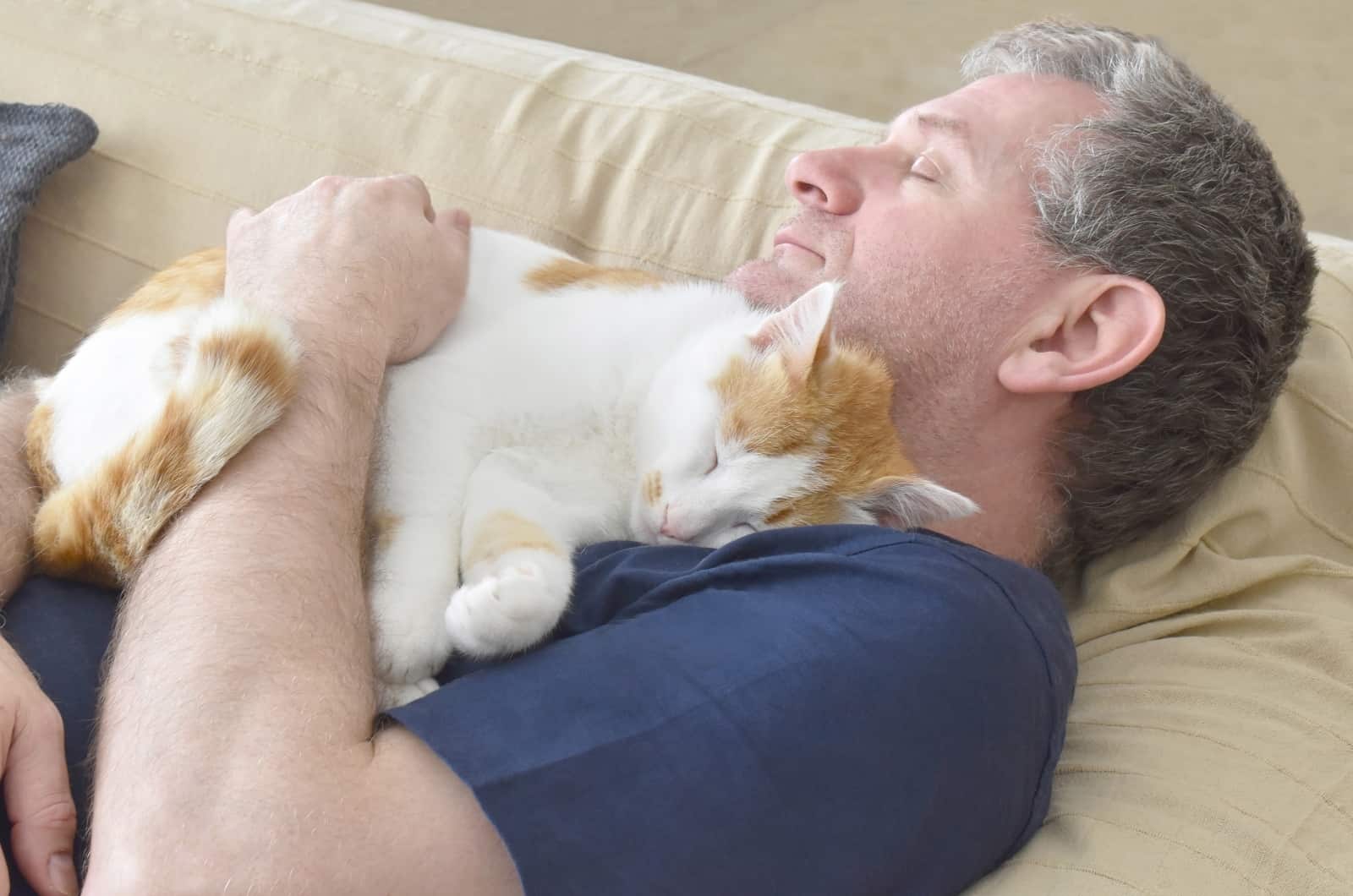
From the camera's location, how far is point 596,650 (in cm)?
96

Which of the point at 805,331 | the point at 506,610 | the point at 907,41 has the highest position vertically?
the point at 805,331

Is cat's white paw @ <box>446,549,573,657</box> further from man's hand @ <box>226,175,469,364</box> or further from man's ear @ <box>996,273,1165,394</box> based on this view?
man's ear @ <box>996,273,1165,394</box>

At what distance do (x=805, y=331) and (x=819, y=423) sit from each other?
10cm

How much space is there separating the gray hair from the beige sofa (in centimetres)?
8

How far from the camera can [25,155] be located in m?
1.80

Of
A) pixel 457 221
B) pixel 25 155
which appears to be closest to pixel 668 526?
pixel 457 221

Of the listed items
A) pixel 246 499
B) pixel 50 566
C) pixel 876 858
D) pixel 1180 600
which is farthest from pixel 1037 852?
pixel 50 566

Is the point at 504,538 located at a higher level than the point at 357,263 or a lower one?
lower

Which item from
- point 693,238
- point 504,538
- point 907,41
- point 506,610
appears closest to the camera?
point 506,610

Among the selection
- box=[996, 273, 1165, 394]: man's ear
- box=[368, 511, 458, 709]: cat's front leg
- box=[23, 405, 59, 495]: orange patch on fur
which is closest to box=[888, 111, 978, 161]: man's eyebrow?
box=[996, 273, 1165, 394]: man's ear

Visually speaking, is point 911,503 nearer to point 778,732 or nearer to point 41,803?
point 778,732

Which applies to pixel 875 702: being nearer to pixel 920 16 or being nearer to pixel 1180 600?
pixel 1180 600

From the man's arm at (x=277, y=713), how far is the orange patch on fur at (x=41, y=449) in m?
0.32

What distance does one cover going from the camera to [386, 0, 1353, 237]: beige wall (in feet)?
11.0
